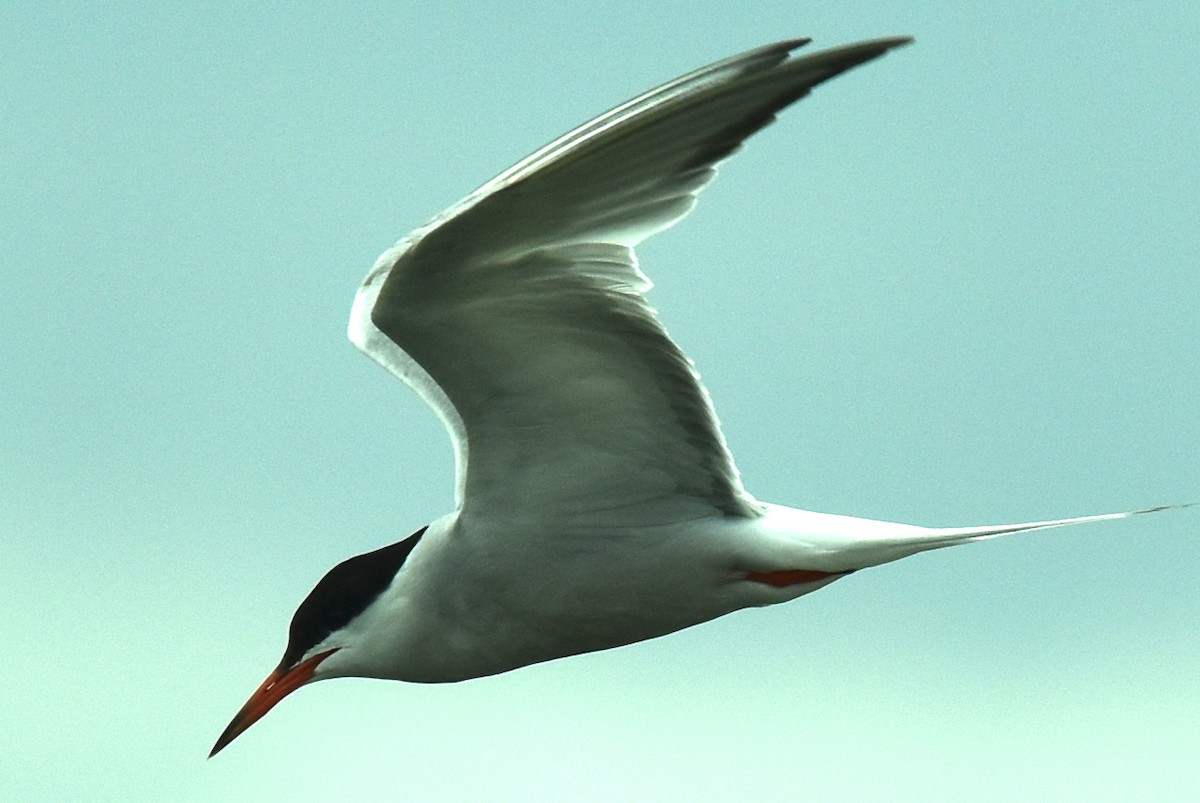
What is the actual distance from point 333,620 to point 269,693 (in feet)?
1.48

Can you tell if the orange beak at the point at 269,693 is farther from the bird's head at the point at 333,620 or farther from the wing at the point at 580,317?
the wing at the point at 580,317

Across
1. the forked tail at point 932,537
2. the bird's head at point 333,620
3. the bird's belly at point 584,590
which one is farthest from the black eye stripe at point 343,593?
the forked tail at point 932,537

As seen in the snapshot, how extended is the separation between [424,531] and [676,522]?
0.90m

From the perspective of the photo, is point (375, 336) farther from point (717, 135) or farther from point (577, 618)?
point (717, 135)

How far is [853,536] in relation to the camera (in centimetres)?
552

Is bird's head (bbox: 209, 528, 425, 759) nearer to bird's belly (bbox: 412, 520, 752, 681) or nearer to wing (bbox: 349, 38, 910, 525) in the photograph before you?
bird's belly (bbox: 412, 520, 752, 681)

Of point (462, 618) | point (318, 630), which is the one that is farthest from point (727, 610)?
point (318, 630)

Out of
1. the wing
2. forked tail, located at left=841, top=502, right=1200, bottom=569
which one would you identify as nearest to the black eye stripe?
the wing

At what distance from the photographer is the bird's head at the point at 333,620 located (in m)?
5.99

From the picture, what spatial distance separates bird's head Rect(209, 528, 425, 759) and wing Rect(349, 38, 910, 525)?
472 millimetres

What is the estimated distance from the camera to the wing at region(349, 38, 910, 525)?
423 cm

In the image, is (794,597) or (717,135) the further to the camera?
(794,597)

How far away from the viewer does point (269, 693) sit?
20.7 ft

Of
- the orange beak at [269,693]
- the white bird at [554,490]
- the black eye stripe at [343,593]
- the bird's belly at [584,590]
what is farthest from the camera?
the orange beak at [269,693]
